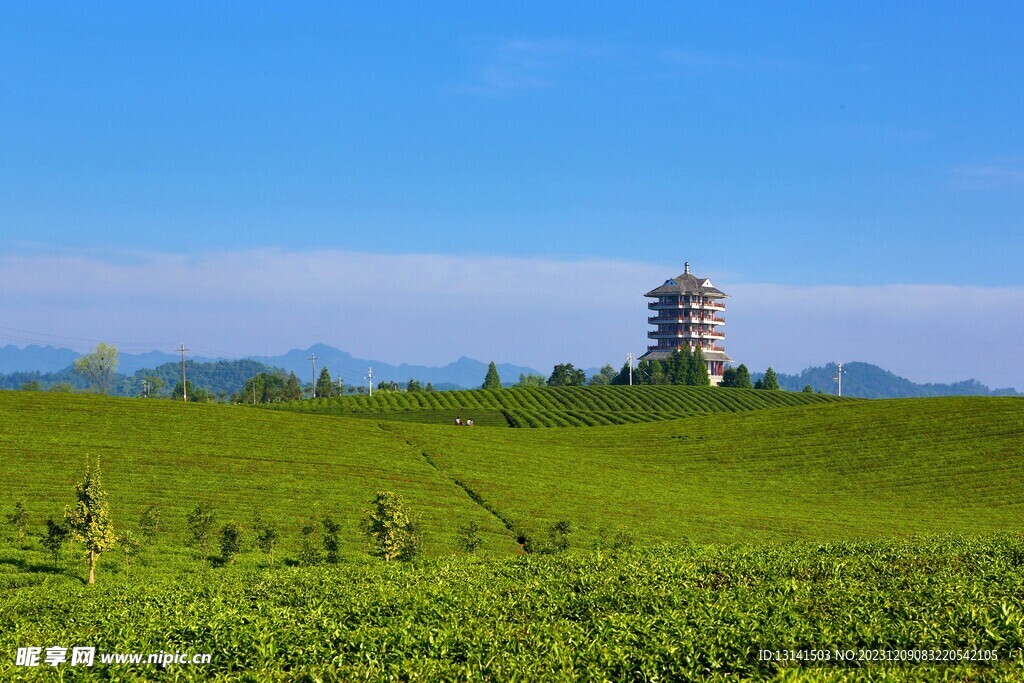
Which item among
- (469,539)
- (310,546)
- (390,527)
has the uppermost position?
(390,527)

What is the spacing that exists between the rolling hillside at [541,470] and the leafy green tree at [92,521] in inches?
297

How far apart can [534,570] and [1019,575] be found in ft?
45.9

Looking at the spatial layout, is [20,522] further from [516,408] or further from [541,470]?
[516,408]

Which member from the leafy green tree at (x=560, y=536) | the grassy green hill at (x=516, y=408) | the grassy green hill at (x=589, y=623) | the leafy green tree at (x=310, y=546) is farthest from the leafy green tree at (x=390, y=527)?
the grassy green hill at (x=516, y=408)

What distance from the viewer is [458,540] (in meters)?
53.3

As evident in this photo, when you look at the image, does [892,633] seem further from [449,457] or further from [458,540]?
[449,457]

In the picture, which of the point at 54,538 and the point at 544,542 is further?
the point at 544,542

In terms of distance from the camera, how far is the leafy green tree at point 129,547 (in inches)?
1818

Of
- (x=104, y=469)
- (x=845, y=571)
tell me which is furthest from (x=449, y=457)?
(x=845, y=571)

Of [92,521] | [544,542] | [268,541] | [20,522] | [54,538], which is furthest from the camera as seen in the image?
[544,542]

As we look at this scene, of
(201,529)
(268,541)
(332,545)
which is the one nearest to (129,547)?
(201,529)

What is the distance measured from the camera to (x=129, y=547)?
153ft

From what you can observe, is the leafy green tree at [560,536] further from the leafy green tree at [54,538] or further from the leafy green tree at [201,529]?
the leafy green tree at [54,538]

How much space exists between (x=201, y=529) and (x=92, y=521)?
6.33 m
